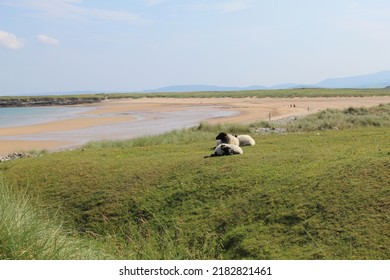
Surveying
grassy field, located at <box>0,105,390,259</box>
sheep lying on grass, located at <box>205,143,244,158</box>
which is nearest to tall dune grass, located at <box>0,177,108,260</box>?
grassy field, located at <box>0,105,390,259</box>

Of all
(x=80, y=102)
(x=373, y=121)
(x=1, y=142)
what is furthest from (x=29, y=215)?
(x=80, y=102)

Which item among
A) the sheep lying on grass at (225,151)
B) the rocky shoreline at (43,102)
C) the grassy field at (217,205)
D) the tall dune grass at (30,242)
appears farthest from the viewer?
the rocky shoreline at (43,102)

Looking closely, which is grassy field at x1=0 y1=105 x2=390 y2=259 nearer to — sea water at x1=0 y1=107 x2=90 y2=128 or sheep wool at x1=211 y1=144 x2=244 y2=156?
sheep wool at x1=211 y1=144 x2=244 y2=156

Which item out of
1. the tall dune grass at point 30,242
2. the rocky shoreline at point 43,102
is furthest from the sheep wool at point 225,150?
the rocky shoreline at point 43,102

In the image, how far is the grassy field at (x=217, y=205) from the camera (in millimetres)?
9539

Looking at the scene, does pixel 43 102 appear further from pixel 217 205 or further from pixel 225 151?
pixel 217 205

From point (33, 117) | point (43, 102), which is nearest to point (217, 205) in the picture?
point (33, 117)

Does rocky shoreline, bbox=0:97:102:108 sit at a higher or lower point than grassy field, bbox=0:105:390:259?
lower

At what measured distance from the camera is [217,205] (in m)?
12.6

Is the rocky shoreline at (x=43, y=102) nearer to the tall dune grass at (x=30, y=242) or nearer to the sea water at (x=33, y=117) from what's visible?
the sea water at (x=33, y=117)

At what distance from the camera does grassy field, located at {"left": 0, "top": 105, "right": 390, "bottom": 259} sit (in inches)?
376

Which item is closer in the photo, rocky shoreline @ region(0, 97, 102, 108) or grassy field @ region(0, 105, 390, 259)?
grassy field @ region(0, 105, 390, 259)

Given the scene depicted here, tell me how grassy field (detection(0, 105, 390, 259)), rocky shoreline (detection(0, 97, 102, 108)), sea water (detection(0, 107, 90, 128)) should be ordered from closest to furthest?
grassy field (detection(0, 105, 390, 259)) < sea water (detection(0, 107, 90, 128)) < rocky shoreline (detection(0, 97, 102, 108))
